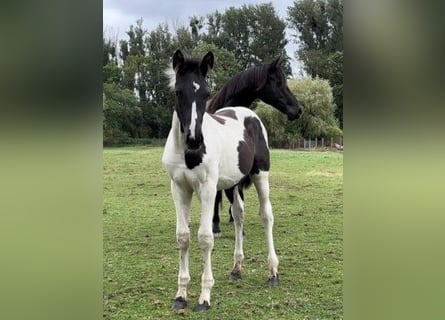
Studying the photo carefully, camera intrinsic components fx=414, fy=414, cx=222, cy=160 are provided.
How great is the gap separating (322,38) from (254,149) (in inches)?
33.9

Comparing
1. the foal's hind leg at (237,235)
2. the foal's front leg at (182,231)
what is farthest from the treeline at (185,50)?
the foal's hind leg at (237,235)

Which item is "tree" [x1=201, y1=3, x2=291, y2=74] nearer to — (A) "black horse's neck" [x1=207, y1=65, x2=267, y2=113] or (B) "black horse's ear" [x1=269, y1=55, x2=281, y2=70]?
(B) "black horse's ear" [x1=269, y1=55, x2=281, y2=70]

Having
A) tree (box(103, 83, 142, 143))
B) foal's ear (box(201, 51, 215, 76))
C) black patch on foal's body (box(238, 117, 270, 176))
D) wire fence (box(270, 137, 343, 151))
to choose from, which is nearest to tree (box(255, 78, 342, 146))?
wire fence (box(270, 137, 343, 151))

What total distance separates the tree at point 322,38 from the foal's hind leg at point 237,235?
3.05 feet

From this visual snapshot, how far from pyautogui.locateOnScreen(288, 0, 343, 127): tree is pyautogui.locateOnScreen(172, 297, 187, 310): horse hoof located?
4.07ft

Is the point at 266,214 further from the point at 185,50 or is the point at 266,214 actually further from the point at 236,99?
the point at 185,50

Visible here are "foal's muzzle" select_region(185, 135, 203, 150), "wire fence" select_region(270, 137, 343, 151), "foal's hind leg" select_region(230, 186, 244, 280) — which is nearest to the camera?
"foal's muzzle" select_region(185, 135, 203, 150)

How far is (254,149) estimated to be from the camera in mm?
2566

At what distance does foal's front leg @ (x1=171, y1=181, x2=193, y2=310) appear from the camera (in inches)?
85.6

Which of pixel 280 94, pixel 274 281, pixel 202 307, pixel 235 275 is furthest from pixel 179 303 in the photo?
pixel 280 94

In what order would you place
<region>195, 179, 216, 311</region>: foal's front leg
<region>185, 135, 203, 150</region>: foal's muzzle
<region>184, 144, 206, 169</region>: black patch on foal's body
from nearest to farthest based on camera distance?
<region>185, 135, 203, 150</region>: foal's muzzle, <region>184, 144, 206, 169</region>: black patch on foal's body, <region>195, 179, 216, 311</region>: foal's front leg
